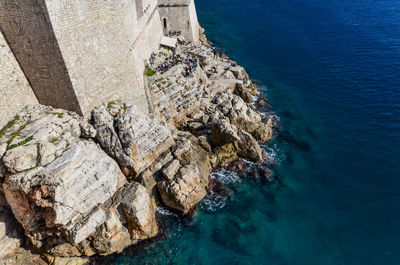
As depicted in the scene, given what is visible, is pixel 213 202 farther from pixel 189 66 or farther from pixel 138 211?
pixel 189 66

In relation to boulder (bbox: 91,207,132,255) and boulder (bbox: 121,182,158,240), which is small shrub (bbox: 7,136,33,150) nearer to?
boulder (bbox: 91,207,132,255)

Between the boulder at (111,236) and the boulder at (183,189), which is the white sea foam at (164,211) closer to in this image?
the boulder at (183,189)

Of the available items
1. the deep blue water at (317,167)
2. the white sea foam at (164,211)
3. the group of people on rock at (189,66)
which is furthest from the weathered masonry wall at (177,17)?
the white sea foam at (164,211)

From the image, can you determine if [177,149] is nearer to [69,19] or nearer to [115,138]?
[115,138]

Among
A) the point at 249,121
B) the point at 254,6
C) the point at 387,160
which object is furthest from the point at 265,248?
the point at 254,6

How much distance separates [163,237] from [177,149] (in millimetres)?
6298

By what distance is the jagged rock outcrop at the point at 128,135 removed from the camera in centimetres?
1856

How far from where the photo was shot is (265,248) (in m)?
18.2

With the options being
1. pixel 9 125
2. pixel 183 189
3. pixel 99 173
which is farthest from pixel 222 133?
pixel 9 125

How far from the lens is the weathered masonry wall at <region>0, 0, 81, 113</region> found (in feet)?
50.4

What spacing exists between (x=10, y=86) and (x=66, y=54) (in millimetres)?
4232

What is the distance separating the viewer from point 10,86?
17016mm

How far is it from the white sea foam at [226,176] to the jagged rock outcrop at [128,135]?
18.7ft

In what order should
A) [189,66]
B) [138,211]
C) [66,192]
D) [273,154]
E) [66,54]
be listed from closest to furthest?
[66,192], [66,54], [138,211], [273,154], [189,66]
